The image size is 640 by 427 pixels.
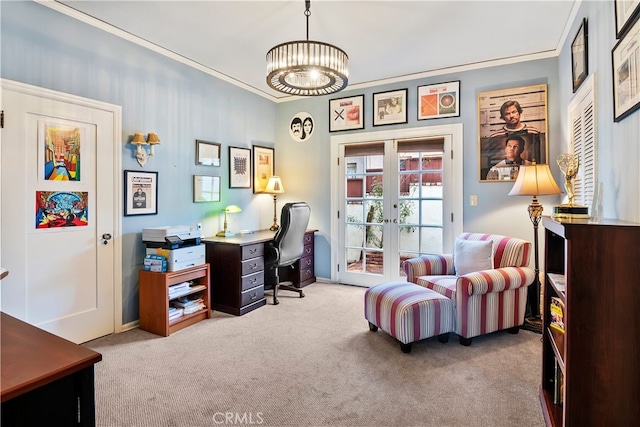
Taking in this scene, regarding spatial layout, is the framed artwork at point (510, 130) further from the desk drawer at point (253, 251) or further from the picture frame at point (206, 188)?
the picture frame at point (206, 188)

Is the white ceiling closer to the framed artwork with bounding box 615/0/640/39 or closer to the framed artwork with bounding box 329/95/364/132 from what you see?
the framed artwork with bounding box 329/95/364/132

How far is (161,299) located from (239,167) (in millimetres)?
1970

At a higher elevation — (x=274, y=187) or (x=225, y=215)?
(x=274, y=187)

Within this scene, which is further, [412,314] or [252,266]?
[252,266]

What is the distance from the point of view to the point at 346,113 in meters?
4.56

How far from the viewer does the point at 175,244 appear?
3.04m

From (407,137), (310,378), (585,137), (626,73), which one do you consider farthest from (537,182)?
(310,378)

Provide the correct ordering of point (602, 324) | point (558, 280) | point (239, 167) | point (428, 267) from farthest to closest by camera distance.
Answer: point (239, 167), point (428, 267), point (558, 280), point (602, 324)

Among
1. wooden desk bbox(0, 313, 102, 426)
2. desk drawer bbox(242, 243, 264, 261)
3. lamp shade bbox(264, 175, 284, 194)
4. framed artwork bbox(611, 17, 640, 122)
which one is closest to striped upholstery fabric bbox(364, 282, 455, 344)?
desk drawer bbox(242, 243, 264, 261)

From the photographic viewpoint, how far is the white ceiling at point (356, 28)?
2635 mm

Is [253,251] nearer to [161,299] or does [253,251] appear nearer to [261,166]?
[161,299]

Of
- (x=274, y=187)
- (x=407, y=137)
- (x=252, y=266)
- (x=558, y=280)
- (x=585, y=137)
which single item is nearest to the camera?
(x=558, y=280)

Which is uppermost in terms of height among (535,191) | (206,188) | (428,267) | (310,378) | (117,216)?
(206,188)

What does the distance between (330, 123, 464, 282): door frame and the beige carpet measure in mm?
1488
